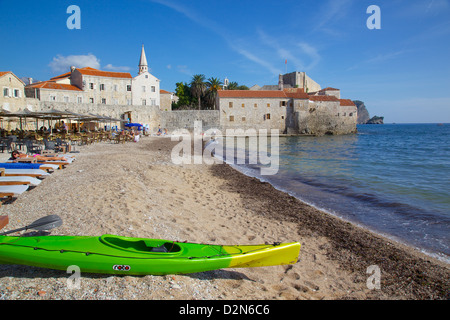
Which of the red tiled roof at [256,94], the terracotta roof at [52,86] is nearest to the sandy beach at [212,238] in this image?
the terracotta roof at [52,86]

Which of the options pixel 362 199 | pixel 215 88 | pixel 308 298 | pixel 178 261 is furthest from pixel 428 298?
pixel 215 88

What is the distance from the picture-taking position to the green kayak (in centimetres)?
305

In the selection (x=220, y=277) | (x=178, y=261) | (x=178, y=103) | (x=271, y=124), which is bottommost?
(x=220, y=277)

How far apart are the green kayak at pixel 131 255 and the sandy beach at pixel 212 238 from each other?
0.53 feet

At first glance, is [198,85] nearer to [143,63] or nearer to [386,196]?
[143,63]

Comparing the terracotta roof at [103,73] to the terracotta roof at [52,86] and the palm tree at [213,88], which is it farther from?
the palm tree at [213,88]

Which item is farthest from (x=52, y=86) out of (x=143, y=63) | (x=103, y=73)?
(x=143, y=63)

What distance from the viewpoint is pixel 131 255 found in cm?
320

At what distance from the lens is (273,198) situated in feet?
28.8

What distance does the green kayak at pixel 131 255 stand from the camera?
10.0 feet

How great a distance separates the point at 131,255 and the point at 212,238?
2.08 metres

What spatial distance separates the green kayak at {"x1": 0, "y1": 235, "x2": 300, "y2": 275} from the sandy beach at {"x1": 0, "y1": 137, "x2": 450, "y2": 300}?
162mm

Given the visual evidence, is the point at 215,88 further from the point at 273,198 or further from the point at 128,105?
the point at 273,198

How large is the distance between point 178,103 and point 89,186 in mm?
50577
